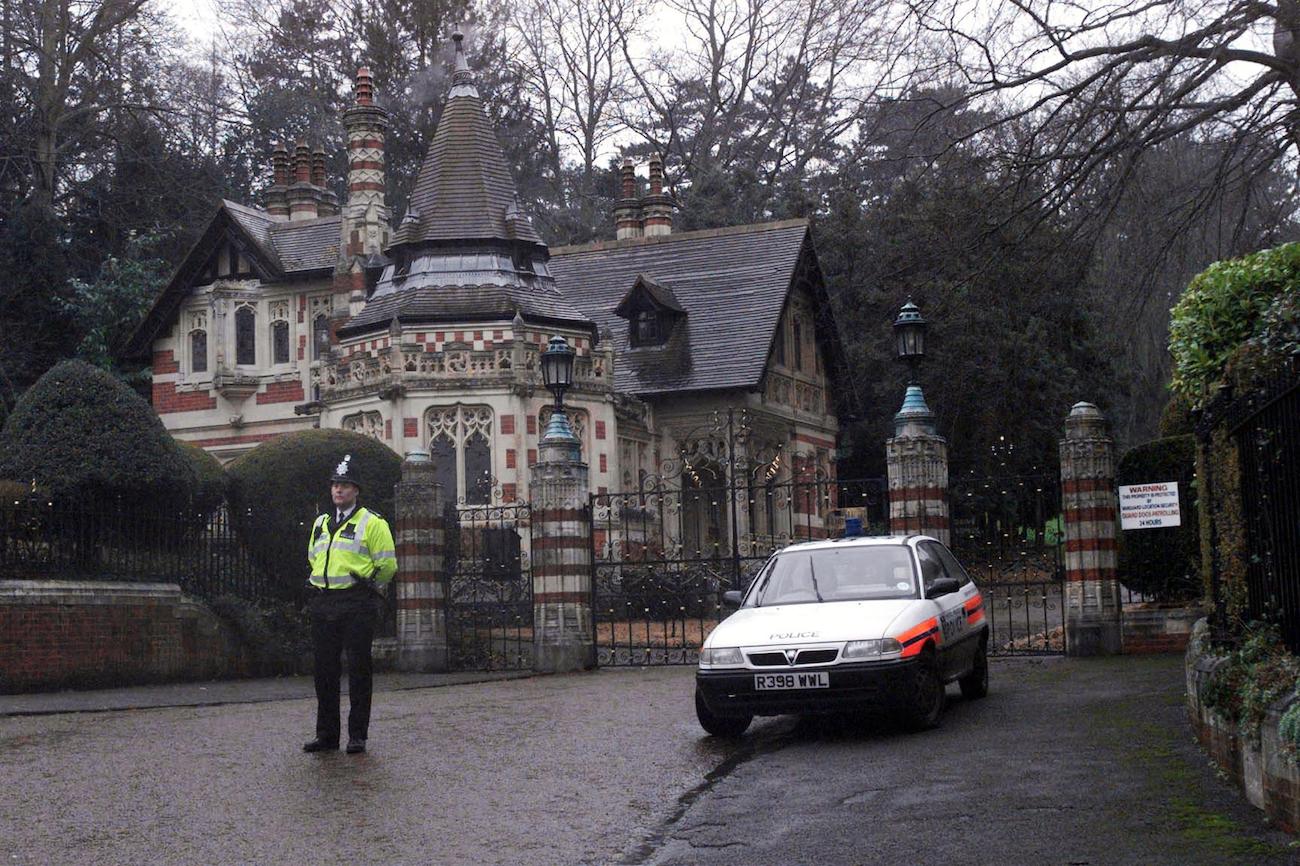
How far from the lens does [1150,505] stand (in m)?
18.3

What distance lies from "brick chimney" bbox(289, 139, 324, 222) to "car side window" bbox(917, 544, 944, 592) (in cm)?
2901

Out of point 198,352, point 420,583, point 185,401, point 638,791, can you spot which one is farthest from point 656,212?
point 638,791

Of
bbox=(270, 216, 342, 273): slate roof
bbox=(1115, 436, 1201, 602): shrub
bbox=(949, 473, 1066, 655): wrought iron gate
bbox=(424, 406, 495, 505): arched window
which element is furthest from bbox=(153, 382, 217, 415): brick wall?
bbox=(1115, 436, 1201, 602): shrub

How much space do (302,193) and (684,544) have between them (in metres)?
18.5

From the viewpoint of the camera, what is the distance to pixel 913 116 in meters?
20.7

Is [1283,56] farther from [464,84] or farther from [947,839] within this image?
[464,84]

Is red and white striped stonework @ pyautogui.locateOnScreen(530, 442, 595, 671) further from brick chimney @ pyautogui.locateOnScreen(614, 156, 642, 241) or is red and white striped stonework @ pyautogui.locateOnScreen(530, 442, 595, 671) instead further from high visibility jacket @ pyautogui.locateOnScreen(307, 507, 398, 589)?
brick chimney @ pyautogui.locateOnScreen(614, 156, 642, 241)

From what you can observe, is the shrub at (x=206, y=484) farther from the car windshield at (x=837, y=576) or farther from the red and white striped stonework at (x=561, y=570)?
the car windshield at (x=837, y=576)

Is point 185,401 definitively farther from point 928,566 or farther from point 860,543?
point 928,566

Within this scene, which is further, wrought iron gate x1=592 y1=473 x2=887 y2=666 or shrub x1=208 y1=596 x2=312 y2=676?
wrought iron gate x1=592 y1=473 x2=887 y2=666

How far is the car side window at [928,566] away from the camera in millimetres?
13781

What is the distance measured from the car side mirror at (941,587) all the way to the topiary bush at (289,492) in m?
10.5

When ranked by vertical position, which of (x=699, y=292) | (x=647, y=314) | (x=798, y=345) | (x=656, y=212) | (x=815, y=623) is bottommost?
(x=815, y=623)

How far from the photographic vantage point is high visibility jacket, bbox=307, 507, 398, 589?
480 inches
